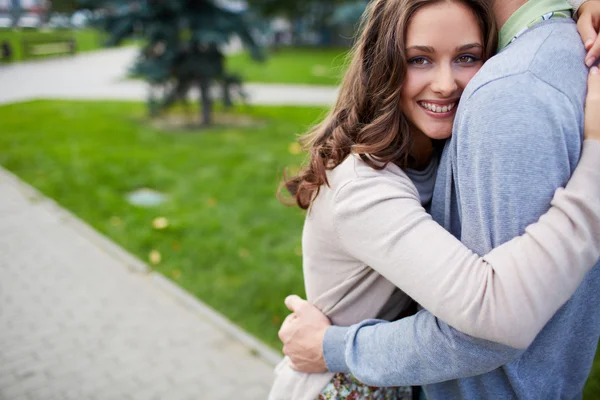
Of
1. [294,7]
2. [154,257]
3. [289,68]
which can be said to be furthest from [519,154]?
[294,7]

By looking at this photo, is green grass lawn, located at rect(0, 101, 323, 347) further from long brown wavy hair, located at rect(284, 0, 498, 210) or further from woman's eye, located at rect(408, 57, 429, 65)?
woman's eye, located at rect(408, 57, 429, 65)

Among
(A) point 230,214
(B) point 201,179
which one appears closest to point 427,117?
(A) point 230,214

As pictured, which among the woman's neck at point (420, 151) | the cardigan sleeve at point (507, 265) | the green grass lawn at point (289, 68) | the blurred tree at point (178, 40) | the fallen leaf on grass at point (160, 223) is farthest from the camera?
the green grass lawn at point (289, 68)

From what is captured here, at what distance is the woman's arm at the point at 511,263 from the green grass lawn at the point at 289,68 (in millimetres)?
11575

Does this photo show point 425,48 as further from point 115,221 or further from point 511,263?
point 115,221

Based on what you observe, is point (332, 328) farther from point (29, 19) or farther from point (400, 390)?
point (29, 19)

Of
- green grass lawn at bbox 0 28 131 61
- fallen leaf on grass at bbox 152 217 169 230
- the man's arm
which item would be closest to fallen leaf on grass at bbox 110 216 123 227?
fallen leaf on grass at bbox 152 217 169 230

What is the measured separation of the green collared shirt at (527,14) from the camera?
128 cm

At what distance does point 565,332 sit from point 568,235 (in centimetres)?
36

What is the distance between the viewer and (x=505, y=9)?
142cm

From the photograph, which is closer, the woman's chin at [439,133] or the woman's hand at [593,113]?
the woman's hand at [593,113]

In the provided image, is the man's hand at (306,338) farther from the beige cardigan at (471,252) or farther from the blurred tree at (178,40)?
the blurred tree at (178,40)

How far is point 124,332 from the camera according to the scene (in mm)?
3830

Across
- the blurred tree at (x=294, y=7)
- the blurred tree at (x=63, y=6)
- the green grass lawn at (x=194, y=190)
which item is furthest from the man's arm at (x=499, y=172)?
the blurred tree at (x=294, y=7)
